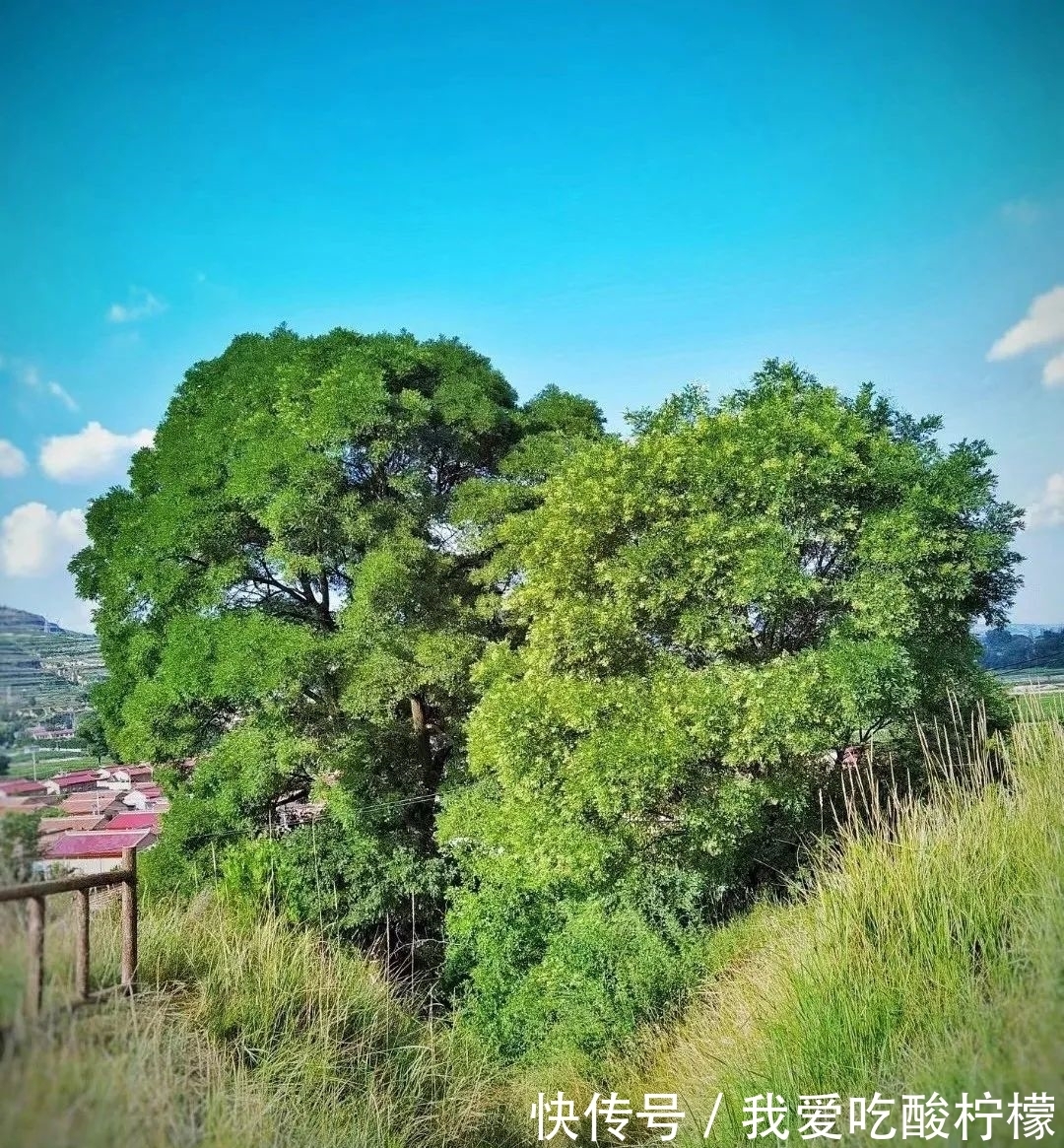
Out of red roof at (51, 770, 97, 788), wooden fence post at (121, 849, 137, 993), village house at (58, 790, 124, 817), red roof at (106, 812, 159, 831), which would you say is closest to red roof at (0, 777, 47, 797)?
wooden fence post at (121, 849, 137, 993)

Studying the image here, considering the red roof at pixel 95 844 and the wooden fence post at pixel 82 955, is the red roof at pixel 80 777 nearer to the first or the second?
the red roof at pixel 95 844

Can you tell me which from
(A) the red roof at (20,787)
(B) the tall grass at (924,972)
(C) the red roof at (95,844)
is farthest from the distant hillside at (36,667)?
(B) the tall grass at (924,972)

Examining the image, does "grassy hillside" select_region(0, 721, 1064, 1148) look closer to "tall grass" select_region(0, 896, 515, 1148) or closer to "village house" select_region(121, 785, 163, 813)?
"tall grass" select_region(0, 896, 515, 1148)

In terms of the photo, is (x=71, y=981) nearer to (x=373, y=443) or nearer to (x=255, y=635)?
(x=255, y=635)

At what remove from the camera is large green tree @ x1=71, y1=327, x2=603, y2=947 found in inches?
317

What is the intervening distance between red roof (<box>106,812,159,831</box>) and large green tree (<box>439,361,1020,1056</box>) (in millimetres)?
3078

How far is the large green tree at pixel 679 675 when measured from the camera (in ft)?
22.8

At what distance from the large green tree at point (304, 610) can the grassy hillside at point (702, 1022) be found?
106 inches

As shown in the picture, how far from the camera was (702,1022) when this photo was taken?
5621mm

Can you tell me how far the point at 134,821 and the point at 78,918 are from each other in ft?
22.7

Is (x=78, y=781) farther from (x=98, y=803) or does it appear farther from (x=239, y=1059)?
(x=239, y=1059)

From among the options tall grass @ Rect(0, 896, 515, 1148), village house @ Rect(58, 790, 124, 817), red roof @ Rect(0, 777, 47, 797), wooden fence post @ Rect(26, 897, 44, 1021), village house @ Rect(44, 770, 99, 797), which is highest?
red roof @ Rect(0, 777, 47, 797)

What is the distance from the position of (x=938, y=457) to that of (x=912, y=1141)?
6957mm

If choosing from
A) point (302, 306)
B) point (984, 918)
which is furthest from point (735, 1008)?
point (302, 306)
